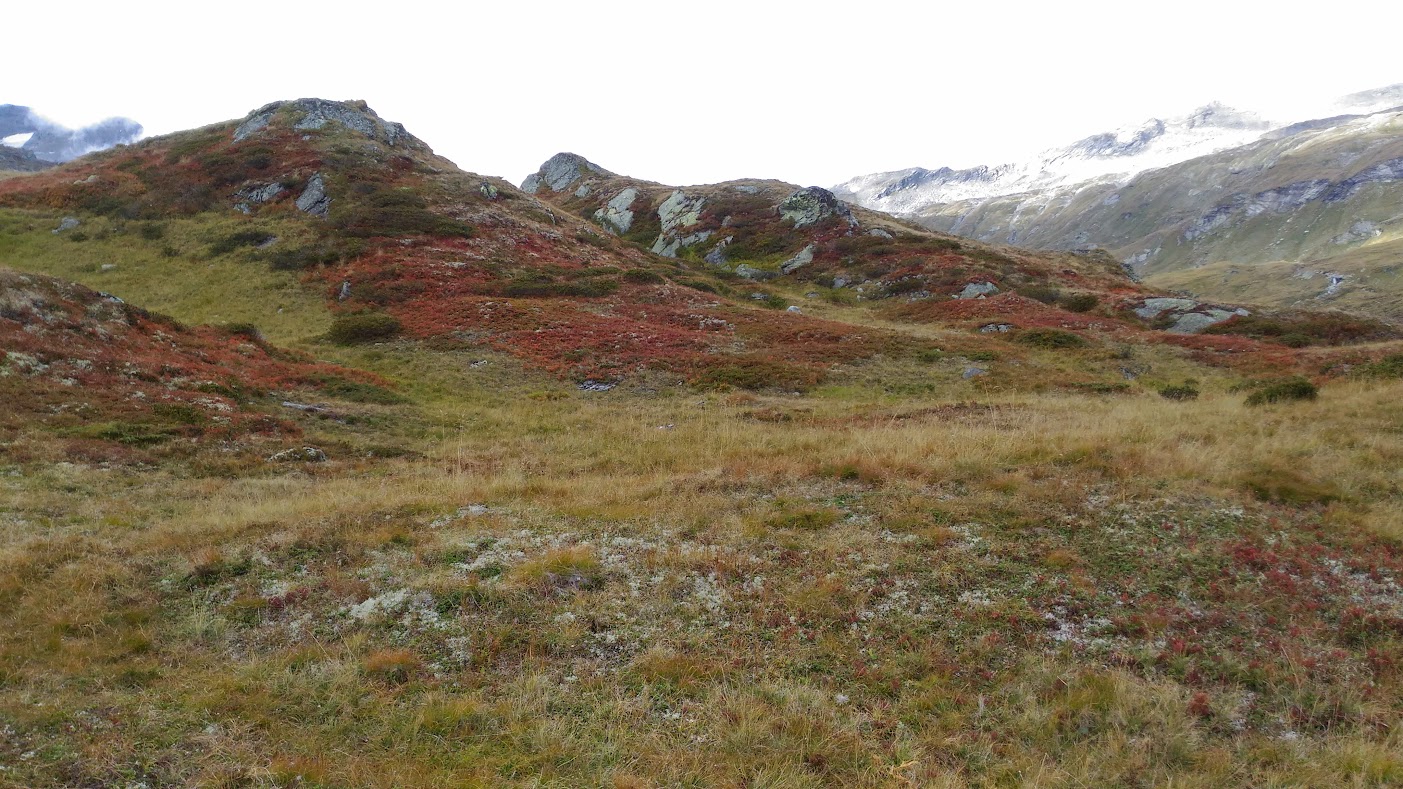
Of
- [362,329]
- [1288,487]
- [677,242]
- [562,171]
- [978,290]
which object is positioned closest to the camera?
[1288,487]

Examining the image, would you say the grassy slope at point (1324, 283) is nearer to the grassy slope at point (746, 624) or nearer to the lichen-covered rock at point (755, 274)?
the lichen-covered rock at point (755, 274)

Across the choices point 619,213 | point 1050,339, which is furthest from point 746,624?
point 619,213

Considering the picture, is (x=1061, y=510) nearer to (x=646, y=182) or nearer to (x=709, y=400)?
(x=709, y=400)

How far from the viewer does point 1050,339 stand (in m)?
38.8

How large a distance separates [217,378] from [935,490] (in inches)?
948

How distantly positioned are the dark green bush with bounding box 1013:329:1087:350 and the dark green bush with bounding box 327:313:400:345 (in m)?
38.2

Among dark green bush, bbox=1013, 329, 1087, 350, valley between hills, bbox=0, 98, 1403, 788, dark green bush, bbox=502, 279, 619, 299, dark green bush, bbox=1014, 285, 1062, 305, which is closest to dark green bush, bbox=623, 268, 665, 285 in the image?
dark green bush, bbox=502, 279, 619, 299

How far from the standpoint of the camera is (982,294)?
55.7 metres

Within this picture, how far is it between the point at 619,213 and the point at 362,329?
64078mm

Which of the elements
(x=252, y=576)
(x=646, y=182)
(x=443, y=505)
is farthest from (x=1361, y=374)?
(x=646, y=182)

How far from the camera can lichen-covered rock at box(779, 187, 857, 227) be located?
80.2m

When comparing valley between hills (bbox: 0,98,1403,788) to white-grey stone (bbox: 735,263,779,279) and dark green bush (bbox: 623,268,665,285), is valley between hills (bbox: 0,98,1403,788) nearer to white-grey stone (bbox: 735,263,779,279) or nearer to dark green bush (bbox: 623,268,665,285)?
dark green bush (bbox: 623,268,665,285)

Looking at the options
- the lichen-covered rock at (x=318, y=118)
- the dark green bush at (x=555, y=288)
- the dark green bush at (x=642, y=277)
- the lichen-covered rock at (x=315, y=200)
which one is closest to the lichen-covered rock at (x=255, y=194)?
the lichen-covered rock at (x=315, y=200)

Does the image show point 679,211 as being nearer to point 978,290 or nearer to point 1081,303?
point 978,290
